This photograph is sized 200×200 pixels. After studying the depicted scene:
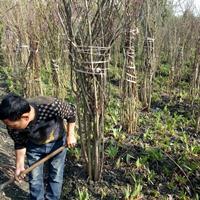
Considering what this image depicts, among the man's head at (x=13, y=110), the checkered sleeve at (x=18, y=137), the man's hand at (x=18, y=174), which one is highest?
the man's head at (x=13, y=110)

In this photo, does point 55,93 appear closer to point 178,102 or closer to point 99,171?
point 178,102

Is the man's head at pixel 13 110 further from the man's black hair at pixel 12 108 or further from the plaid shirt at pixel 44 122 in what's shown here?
the plaid shirt at pixel 44 122

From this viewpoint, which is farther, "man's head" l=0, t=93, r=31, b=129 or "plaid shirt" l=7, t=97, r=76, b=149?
"plaid shirt" l=7, t=97, r=76, b=149

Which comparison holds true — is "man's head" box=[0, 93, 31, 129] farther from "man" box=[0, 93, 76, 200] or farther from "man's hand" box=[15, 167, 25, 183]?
"man's hand" box=[15, 167, 25, 183]

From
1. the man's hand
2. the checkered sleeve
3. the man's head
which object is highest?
the man's head

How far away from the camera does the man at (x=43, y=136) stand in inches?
131

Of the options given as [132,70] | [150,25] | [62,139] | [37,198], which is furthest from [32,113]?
[150,25]

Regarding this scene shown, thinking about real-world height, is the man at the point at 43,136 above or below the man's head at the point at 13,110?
below

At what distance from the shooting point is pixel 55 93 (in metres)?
6.91

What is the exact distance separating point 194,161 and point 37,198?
1.79m

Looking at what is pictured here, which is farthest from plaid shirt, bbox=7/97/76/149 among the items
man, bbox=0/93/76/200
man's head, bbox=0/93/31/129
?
man's head, bbox=0/93/31/129

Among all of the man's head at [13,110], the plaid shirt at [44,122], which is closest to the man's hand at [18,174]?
the plaid shirt at [44,122]

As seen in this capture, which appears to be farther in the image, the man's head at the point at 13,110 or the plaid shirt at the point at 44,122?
the plaid shirt at the point at 44,122

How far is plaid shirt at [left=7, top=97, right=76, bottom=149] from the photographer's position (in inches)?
133
